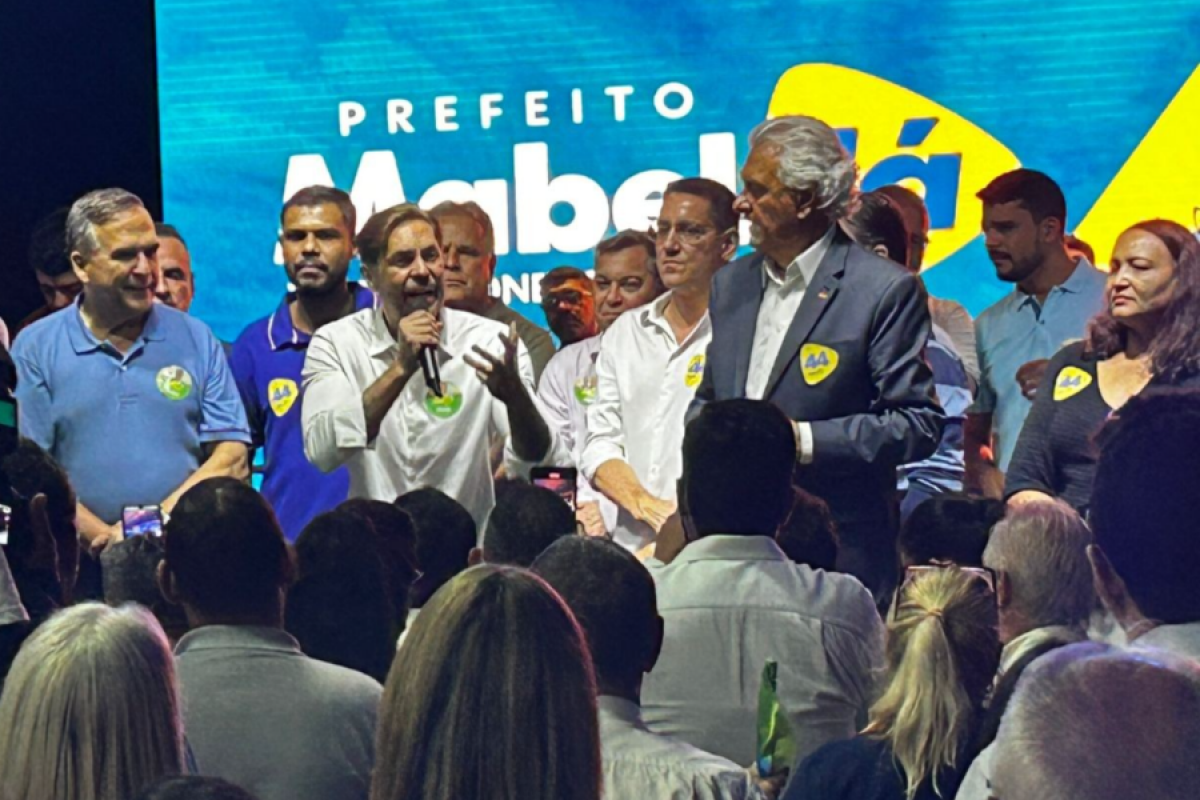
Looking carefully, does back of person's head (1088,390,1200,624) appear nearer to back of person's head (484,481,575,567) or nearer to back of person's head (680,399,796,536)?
back of person's head (680,399,796,536)

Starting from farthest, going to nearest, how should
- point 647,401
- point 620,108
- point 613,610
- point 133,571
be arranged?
1. point 620,108
2. point 647,401
3. point 133,571
4. point 613,610

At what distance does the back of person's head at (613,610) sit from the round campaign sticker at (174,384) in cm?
242

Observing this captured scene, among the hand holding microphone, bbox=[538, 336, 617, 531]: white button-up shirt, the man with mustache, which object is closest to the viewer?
the hand holding microphone

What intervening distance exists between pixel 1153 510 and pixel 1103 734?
3.48 feet

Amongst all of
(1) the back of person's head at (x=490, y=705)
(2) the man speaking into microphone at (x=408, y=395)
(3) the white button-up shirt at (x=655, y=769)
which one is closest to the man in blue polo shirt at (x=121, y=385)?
(2) the man speaking into microphone at (x=408, y=395)

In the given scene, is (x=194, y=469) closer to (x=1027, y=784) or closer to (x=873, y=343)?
(x=873, y=343)

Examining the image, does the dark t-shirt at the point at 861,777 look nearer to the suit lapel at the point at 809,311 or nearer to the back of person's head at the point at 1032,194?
the suit lapel at the point at 809,311

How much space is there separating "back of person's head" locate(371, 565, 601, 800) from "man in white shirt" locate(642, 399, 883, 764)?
922mm

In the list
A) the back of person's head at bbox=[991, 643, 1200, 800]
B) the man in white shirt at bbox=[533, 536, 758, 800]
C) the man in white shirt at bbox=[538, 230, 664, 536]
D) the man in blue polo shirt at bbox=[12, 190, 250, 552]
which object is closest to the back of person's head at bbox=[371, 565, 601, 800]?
the man in white shirt at bbox=[533, 536, 758, 800]

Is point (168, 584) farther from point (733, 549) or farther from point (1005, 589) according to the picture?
point (1005, 589)

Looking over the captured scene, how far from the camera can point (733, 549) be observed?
3049mm

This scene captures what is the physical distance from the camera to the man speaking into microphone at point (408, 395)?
441 cm

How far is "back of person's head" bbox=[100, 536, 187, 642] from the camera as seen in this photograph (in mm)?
3684

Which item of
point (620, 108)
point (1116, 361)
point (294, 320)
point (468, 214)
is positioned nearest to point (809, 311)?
point (1116, 361)
